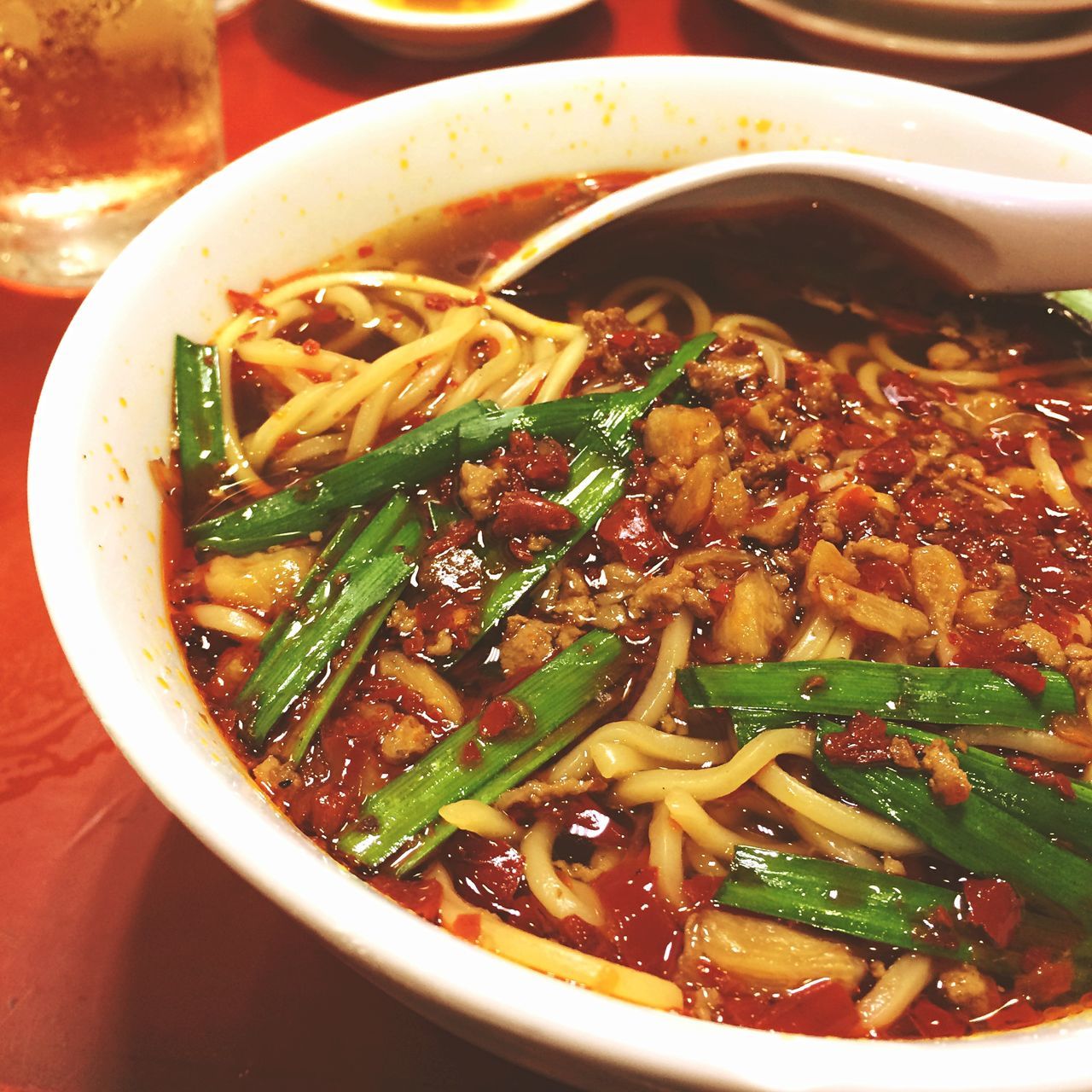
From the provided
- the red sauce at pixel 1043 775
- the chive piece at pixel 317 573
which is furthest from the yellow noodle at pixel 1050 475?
the chive piece at pixel 317 573

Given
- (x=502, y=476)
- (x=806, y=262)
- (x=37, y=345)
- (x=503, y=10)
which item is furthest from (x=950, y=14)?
(x=37, y=345)

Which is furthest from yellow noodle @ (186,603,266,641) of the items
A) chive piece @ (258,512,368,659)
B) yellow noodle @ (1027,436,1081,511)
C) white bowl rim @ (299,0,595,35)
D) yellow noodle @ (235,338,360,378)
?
white bowl rim @ (299,0,595,35)

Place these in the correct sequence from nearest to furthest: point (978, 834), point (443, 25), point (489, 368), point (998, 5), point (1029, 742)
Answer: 1. point (978, 834)
2. point (1029, 742)
3. point (489, 368)
4. point (998, 5)
5. point (443, 25)

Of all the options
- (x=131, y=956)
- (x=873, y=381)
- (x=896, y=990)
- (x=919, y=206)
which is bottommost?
(x=131, y=956)

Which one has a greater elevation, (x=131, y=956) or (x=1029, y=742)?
(x=1029, y=742)

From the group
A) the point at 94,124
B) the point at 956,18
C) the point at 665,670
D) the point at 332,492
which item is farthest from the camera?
the point at 956,18

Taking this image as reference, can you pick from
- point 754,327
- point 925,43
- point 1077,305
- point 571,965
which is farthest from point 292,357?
point 925,43

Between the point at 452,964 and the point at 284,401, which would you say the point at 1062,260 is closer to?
the point at 284,401

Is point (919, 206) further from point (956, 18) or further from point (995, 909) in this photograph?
point (995, 909)
